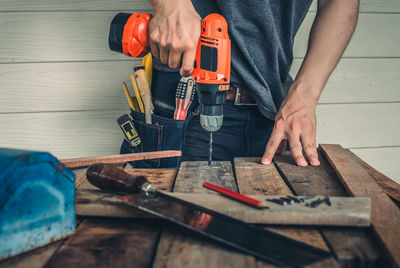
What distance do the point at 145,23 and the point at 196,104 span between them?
1.11 ft

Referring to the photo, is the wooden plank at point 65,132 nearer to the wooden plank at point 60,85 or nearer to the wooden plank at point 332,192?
the wooden plank at point 60,85

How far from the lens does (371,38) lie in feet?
4.91

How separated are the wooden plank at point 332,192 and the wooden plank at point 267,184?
2cm

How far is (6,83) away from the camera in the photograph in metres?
1.41

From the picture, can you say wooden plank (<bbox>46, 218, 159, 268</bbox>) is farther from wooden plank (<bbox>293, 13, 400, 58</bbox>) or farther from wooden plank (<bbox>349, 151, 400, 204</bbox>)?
wooden plank (<bbox>293, 13, 400, 58</bbox>)

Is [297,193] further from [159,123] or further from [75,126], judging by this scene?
[75,126]

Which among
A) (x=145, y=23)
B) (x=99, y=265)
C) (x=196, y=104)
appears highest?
(x=145, y=23)

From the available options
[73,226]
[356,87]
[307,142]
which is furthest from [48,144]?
[356,87]

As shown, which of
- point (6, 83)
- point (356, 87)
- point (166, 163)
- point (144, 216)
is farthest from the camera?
point (356, 87)

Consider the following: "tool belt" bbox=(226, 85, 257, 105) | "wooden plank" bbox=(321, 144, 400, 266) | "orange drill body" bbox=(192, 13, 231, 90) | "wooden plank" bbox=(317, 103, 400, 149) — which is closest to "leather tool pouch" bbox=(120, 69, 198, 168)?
"tool belt" bbox=(226, 85, 257, 105)

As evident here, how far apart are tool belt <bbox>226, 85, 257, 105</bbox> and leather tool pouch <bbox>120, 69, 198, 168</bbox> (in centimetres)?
13

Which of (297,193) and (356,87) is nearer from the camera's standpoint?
(297,193)

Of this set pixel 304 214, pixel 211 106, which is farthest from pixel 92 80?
pixel 304 214

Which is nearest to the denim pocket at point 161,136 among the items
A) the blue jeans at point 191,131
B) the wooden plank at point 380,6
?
the blue jeans at point 191,131
